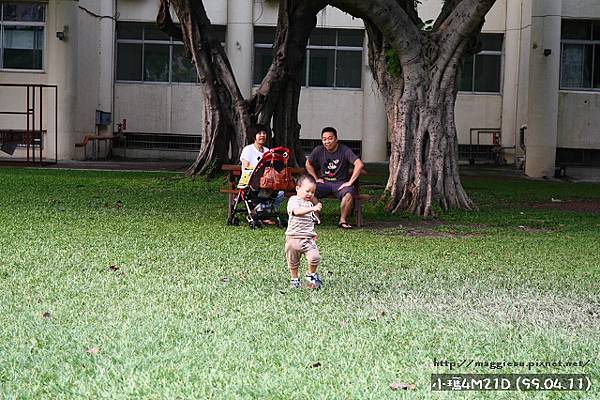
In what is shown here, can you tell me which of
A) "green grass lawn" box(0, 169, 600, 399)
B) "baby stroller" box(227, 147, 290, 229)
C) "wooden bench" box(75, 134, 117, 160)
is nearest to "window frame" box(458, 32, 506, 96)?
"wooden bench" box(75, 134, 117, 160)

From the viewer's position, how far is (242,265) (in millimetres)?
9320

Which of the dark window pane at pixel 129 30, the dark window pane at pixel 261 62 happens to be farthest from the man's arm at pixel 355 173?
the dark window pane at pixel 129 30

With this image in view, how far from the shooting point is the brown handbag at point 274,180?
41.3 ft

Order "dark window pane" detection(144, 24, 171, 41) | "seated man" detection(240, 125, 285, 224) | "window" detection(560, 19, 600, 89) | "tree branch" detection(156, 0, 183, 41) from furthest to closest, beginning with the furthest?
"dark window pane" detection(144, 24, 171, 41) → "window" detection(560, 19, 600, 89) → "tree branch" detection(156, 0, 183, 41) → "seated man" detection(240, 125, 285, 224)

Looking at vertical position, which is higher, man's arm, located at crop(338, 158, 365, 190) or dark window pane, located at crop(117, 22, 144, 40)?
dark window pane, located at crop(117, 22, 144, 40)

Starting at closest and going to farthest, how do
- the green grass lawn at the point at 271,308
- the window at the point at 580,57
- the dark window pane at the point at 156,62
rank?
the green grass lawn at the point at 271,308
the window at the point at 580,57
the dark window pane at the point at 156,62

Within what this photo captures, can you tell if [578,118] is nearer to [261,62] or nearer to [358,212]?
[261,62]

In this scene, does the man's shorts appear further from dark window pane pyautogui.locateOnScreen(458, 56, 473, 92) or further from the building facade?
dark window pane pyautogui.locateOnScreen(458, 56, 473, 92)

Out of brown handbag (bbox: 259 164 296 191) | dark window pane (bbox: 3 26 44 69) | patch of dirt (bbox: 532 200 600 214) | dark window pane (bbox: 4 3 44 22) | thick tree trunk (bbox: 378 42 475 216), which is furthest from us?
dark window pane (bbox: 3 26 44 69)

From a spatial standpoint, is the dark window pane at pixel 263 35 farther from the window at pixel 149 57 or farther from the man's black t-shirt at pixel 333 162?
the man's black t-shirt at pixel 333 162

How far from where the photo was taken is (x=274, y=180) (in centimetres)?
1260

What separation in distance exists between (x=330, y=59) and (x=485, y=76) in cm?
504

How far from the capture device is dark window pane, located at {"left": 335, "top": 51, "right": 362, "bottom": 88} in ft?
112

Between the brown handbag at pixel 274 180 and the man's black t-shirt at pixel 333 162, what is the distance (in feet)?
2.85
